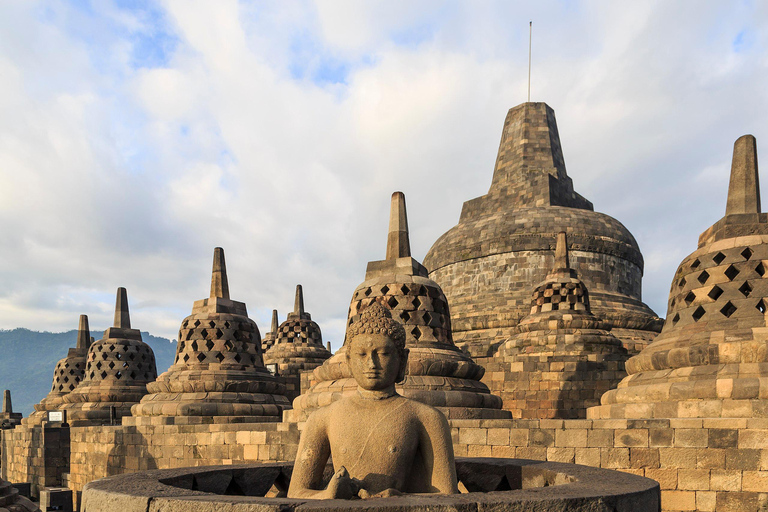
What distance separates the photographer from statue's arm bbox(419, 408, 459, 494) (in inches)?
133

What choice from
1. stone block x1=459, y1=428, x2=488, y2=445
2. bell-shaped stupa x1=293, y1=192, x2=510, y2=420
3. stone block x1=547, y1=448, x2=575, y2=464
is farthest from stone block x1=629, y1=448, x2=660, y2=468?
bell-shaped stupa x1=293, y1=192, x2=510, y2=420

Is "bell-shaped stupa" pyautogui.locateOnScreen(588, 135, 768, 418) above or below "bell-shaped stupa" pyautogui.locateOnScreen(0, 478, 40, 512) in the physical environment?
above

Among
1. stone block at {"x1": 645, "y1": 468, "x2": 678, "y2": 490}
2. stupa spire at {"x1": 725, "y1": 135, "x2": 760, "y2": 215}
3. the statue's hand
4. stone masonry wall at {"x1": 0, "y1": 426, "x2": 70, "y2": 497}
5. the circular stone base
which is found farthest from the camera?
stone masonry wall at {"x1": 0, "y1": 426, "x2": 70, "y2": 497}

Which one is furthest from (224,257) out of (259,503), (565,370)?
(259,503)

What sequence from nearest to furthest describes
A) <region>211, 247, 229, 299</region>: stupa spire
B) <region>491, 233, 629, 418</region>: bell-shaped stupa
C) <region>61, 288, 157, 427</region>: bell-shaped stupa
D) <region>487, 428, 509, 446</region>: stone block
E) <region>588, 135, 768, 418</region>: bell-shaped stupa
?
<region>588, 135, 768, 418</region>: bell-shaped stupa → <region>487, 428, 509, 446</region>: stone block → <region>211, 247, 229, 299</region>: stupa spire → <region>491, 233, 629, 418</region>: bell-shaped stupa → <region>61, 288, 157, 427</region>: bell-shaped stupa

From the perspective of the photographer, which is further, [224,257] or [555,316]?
[555,316]

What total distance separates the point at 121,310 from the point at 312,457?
14.7 metres

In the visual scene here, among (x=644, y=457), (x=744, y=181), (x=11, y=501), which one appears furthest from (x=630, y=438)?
(x=11, y=501)

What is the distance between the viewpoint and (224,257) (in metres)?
12.6

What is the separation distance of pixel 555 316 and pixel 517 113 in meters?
11.7

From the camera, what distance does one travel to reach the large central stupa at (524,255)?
1717cm

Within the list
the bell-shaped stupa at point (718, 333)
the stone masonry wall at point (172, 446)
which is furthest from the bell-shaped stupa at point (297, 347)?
the bell-shaped stupa at point (718, 333)

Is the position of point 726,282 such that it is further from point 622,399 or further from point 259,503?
point 259,503

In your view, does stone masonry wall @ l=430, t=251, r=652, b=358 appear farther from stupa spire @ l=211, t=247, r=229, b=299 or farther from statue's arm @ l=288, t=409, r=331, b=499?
statue's arm @ l=288, t=409, r=331, b=499
